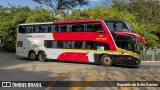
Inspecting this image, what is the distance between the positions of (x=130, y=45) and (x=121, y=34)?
116 centimetres

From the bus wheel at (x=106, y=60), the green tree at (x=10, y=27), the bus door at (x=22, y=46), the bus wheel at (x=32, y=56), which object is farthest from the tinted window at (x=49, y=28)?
the green tree at (x=10, y=27)

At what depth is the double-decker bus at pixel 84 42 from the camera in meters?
25.0

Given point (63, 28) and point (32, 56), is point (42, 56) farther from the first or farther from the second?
point (63, 28)

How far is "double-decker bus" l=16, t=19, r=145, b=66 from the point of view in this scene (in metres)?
25.0

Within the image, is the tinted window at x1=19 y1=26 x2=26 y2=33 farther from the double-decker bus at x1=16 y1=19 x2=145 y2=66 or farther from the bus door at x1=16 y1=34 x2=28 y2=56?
the bus door at x1=16 y1=34 x2=28 y2=56

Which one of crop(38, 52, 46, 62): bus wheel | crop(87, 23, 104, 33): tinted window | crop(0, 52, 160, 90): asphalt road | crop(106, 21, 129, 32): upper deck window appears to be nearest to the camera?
crop(0, 52, 160, 90): asphalt road

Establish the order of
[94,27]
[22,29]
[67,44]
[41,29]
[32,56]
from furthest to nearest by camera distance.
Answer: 1. [22,29]
2. [32,56]
3. [41,29]
4. [67,44]
5. [94,27]

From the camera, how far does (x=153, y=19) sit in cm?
5125

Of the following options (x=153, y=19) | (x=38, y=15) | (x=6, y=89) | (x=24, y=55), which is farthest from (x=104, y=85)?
(x=153, y=19)

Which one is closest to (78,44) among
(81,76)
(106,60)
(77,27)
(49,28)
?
(77,27)

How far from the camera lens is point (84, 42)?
27.1m

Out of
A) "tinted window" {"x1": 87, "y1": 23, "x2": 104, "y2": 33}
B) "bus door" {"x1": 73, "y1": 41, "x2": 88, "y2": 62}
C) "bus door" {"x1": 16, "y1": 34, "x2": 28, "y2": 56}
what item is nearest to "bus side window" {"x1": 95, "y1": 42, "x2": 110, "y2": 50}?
"tinted window" {"x1": 87, "y1": 23, "x2": 104, "y2": 33}

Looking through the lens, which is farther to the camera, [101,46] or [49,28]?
[49,28]

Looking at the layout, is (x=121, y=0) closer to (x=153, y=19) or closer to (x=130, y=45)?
(x=153, y=19)
